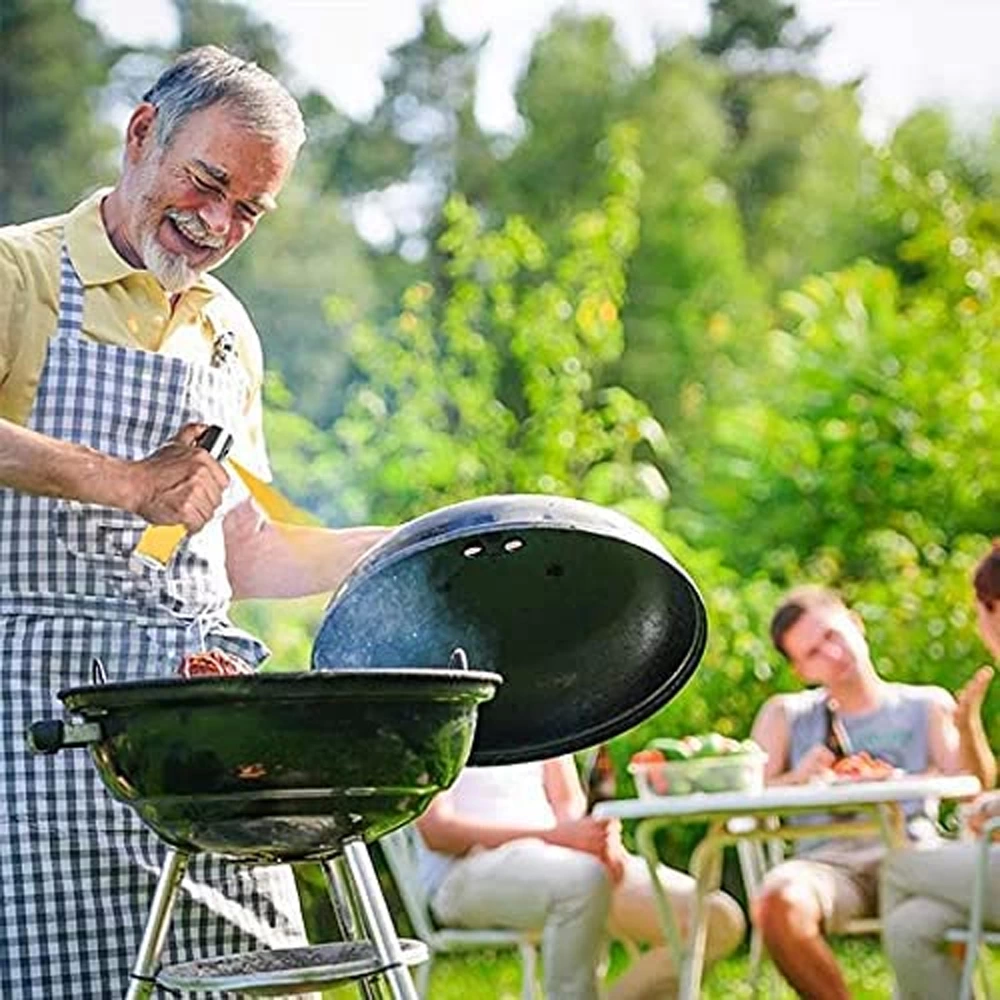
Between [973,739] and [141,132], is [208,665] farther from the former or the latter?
[973,739]

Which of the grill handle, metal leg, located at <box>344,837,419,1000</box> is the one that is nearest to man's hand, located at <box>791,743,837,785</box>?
metal leg, located at <box>344,837,419,1000</box>

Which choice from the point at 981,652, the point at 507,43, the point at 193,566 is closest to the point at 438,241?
the point at 507,43

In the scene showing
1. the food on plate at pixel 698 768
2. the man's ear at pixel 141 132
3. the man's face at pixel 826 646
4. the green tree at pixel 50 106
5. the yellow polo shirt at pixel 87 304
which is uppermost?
the green tree at pixel 50 106

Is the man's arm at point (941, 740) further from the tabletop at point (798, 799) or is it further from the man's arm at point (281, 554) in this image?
the man's arm at point (281, 554)

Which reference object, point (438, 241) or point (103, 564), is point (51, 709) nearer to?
point (103, 564)

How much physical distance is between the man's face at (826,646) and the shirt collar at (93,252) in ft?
8.72

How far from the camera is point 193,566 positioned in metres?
2.95

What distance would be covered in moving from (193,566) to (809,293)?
503 centimetres

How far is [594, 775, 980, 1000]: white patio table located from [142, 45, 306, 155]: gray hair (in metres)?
1.94

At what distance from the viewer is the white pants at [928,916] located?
4406mm

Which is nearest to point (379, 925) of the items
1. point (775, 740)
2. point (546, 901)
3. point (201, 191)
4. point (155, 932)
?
point (155, 932)

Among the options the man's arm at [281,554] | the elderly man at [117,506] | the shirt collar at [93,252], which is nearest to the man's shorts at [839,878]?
the man's arm at [281,554]

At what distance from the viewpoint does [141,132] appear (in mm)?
2910

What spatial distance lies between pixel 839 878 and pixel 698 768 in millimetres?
506
